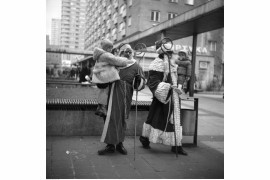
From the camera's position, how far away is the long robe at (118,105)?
4117 millimetres

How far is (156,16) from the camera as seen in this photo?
5.76 meters

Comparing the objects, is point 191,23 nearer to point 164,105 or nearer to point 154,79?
point 154,79

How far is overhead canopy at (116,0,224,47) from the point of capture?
586cm

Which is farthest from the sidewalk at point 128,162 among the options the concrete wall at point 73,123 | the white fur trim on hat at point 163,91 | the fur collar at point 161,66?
the fur collar at point 161,66

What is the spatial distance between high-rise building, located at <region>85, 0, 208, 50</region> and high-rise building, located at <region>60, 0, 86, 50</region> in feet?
0.34

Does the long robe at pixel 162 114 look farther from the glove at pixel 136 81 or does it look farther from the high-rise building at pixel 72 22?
the high-rise building at pixel 72 22

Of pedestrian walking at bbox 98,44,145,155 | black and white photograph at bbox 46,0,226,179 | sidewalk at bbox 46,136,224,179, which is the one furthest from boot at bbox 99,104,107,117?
sidewalk at bbox 46,136,224,179

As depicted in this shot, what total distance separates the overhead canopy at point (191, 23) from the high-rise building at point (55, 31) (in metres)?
2.14

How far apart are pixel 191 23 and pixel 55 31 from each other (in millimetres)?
4128

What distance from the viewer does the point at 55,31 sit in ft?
12.4
